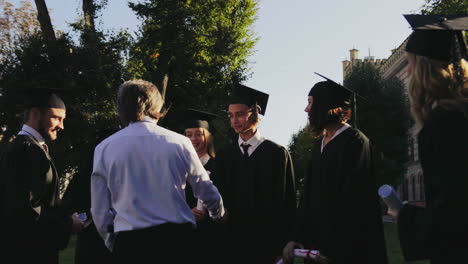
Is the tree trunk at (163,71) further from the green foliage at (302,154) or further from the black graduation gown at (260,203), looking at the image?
the green foliage at (302,154)

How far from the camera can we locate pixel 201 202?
18.6ft

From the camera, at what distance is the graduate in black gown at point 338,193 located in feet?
14.4

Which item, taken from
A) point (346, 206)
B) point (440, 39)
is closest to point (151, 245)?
point (346, 206)

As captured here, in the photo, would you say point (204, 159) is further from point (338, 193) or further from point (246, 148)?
point (338, 193)

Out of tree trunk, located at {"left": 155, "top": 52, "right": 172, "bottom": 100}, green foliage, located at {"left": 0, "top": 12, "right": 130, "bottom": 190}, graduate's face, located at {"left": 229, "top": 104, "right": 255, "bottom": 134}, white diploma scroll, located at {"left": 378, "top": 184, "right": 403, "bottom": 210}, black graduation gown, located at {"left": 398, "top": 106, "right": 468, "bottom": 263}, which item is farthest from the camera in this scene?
tree trunk, located at {"left": 155, "top": 52, "right": 172, "bottom": 100}

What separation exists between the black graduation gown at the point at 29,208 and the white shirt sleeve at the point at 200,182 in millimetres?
1378

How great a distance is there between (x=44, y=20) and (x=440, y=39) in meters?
20.2

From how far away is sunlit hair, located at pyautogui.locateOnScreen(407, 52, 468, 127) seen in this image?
2920 mm

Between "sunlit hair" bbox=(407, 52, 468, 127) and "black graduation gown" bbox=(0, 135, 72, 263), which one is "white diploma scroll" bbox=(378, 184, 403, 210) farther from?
"black graduation gown" bbox=(0, 135, 72, 263)

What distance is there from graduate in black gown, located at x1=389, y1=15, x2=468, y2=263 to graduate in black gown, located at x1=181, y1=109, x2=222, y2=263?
2.98 metres

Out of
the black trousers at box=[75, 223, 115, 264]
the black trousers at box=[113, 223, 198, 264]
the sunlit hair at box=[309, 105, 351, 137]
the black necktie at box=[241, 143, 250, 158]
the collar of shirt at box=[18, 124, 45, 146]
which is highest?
the sunlit hair at box=[309, 105, 351, 137]

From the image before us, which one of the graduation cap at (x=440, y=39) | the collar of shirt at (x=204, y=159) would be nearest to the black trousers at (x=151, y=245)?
the graduation cap at (x=440, y=39)

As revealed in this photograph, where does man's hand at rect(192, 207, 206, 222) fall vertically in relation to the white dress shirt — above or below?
below

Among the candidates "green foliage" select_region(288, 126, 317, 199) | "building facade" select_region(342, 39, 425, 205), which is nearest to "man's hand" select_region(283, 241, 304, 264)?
"building facade" select_region(342, 39, 425, 205)
